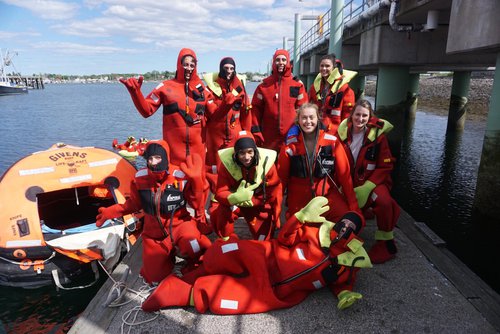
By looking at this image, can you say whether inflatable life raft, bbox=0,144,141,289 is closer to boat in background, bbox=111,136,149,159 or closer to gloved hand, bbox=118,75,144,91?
gloved hand, bbox=118,75,144,91

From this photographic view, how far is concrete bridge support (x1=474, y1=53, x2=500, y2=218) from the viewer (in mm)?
5660

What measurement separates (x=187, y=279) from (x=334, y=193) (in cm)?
168

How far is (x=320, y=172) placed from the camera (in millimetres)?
3426

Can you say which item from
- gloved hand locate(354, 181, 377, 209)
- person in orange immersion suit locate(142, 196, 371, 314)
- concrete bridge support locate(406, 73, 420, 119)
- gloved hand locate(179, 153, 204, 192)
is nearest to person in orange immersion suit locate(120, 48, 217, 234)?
gloved hand locate(179, 153, 204, 192)

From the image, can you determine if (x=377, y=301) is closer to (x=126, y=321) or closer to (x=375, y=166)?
(x=375, y=166)

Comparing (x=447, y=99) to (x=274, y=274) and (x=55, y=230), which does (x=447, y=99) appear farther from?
(x=55, y=230)

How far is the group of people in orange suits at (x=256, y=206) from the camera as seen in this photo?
114 inches

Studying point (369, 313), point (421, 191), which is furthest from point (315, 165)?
point (421, 191)

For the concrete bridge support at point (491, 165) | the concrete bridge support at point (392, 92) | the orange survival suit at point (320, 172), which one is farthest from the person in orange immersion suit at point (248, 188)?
the concrete bridge support at point (392, 92)

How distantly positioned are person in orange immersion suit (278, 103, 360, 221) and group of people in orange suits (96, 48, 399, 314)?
0.01 metres

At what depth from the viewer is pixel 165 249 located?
336cm

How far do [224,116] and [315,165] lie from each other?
1742 mm

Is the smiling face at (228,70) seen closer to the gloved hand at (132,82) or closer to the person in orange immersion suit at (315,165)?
the gloved hand at (132,82)

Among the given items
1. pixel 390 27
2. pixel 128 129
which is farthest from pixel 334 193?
pixel 128 129
